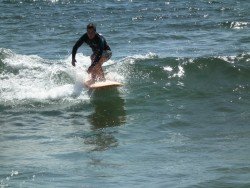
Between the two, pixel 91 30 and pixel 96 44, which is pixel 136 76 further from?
pixel 91 30

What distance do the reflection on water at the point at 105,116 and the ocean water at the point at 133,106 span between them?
0.07 ft

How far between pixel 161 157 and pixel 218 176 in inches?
53.6

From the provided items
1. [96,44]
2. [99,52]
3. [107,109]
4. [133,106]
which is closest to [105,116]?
[107,109]

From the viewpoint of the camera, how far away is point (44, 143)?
10086 mm

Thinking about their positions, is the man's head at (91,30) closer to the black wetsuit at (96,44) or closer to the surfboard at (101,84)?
the black wetsuit at (96,44)

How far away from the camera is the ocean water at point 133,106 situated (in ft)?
27.4

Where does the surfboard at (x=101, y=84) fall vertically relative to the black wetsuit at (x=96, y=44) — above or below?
below

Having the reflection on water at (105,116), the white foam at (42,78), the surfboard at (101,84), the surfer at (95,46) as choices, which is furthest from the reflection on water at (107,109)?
the surfer at (95,46)

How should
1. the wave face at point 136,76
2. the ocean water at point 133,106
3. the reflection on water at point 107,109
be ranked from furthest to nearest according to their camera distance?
the wave face at point 136,76
the reflection on water at point 107,109
the ocean water at point 133,106

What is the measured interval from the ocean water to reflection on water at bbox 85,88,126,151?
0.8 inches

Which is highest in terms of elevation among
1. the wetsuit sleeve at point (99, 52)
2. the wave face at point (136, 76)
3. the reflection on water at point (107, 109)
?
the wetsuit sleeve at point (99, 52)

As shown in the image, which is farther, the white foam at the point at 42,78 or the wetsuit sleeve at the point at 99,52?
the white foam at the point at 42,78

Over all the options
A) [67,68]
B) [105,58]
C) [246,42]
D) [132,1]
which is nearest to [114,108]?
[105,58]

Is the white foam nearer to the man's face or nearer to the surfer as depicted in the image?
the surfer
